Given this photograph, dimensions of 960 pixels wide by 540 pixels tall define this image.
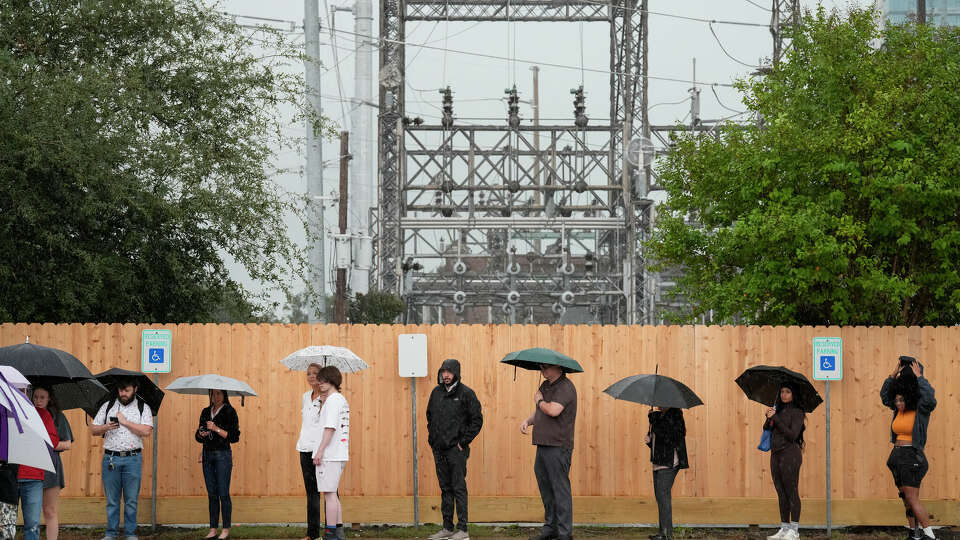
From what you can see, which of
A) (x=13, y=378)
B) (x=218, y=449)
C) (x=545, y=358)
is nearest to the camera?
(x=13, y=378)

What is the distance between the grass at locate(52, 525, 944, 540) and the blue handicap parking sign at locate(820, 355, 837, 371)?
1837mm

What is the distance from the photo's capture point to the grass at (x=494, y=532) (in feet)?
41.3

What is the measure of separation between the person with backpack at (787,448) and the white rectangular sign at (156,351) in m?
6.49

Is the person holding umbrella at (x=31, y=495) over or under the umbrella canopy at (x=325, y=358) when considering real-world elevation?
under

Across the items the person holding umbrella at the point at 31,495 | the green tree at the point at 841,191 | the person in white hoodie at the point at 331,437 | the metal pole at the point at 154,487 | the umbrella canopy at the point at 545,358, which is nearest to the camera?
the person holding umbrella at the point at 31,495

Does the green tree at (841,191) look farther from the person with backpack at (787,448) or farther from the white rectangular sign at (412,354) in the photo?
the white rectangular sign at (412,354)

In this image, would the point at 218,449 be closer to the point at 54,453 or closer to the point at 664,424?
the point at 54,453

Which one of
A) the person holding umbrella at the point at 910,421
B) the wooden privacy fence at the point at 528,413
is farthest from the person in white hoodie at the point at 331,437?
the person holding umbrella at the point at 910,421

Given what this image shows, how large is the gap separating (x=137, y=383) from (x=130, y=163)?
4.96 m

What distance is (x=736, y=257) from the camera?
1634 centimetres

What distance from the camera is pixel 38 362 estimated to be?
1012 centimetres

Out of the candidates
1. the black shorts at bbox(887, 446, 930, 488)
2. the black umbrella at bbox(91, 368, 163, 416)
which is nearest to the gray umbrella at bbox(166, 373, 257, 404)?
the black umbrella at bbox(91, 368, 163, 416)

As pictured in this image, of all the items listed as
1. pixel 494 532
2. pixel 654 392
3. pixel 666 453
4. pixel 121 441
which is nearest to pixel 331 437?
pixel 121 441

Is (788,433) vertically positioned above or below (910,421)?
below
